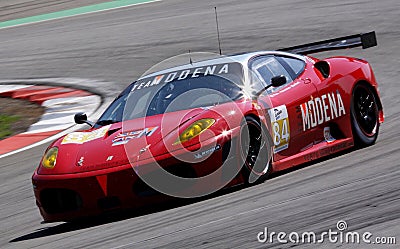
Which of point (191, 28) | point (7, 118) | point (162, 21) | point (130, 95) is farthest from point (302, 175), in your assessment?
point (162, 21)

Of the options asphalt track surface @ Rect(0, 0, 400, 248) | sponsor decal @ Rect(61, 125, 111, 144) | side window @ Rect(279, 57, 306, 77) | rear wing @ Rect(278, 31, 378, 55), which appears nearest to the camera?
asphalt track surface @ Rect(0, 0, 400, 248)

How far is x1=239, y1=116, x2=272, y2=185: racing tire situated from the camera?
22.8ft

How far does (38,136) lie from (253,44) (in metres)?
5.21

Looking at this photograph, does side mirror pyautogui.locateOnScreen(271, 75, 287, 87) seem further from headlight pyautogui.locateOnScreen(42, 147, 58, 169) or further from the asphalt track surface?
headlight pyautogui.locateOnScreen(42, 147, 58, 169)

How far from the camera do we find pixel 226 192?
697 cm

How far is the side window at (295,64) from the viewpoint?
8289 millimetres

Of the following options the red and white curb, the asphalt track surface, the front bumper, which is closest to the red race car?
the front bumper

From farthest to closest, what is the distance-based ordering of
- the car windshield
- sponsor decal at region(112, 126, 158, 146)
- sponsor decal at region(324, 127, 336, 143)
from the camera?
sponsor decal at region(324, 127, 336, 143) → the car windshield → sponsor decal at region(112, 126, 158, 146)

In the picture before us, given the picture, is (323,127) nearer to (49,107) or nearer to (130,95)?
(130,95)

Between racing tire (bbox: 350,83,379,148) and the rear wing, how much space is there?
2.52 feet

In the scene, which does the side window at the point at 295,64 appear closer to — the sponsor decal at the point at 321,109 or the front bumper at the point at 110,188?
the sponsor decal at the point at 321,109

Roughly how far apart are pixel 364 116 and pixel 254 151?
1.81 m

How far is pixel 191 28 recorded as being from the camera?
1822 cm

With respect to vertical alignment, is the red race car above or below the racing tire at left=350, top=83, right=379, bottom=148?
above
